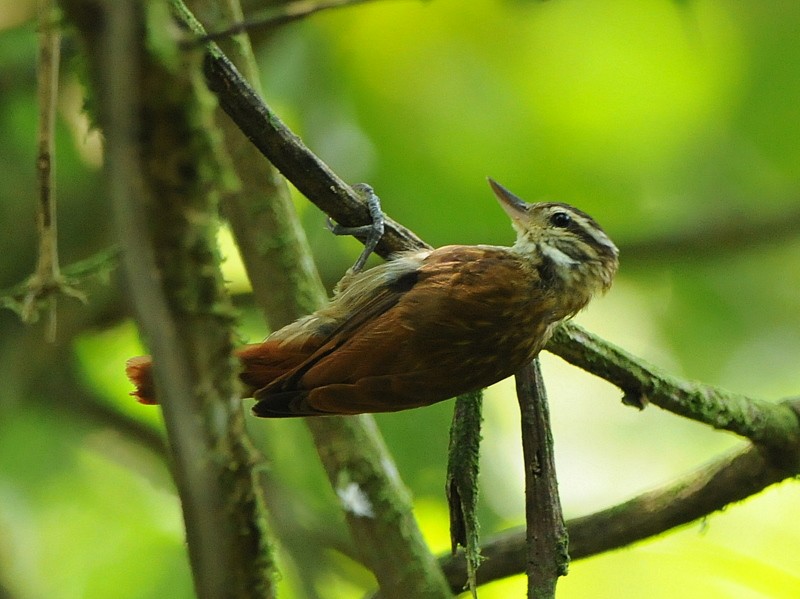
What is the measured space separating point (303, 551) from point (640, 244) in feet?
7.08

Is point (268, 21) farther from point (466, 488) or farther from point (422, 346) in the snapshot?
point (466, 488)

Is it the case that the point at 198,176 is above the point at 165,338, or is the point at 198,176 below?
above

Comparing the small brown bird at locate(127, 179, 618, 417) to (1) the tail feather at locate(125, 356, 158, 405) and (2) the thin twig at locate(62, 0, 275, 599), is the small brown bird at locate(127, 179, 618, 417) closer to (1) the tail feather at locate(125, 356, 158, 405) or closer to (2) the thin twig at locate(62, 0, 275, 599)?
(1) the tail feather at locate(125, 356, 158, 405)

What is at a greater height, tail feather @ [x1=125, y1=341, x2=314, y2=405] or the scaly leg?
the scaly leg

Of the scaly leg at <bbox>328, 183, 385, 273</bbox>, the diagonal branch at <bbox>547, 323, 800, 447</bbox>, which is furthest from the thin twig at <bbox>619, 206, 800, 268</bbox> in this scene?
the scaly leg at <bbox>328, 183, 385, 273</bbox>

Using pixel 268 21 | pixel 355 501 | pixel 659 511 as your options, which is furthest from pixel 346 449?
pixel 268 21

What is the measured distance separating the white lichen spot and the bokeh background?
45.9 inches

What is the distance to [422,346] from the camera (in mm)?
2543

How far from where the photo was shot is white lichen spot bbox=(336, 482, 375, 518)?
268cm

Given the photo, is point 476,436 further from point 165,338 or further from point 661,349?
point 661,349

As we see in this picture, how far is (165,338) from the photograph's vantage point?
2.94ft

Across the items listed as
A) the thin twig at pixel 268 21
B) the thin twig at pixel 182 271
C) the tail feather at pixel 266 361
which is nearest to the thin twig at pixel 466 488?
the tail feather at pixel 266 361

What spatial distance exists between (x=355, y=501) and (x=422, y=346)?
0.50m

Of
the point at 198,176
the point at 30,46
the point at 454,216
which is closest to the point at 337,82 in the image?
the point at 454,216
